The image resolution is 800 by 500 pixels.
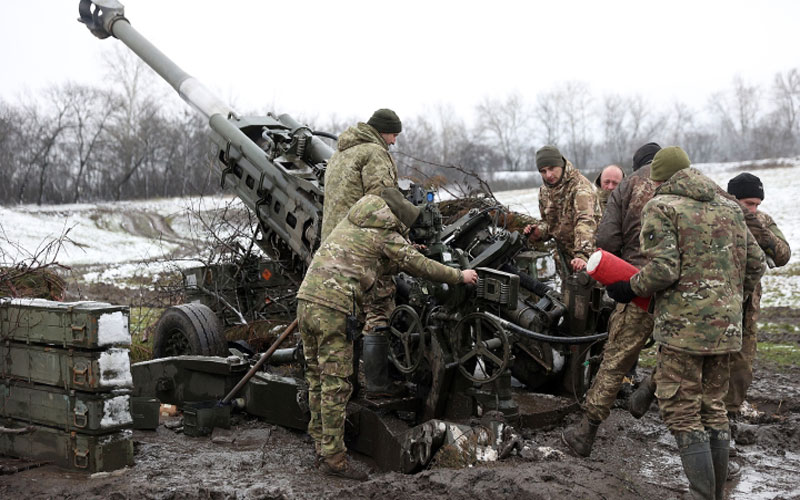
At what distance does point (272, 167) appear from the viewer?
778cm

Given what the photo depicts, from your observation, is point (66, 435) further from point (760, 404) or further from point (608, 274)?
point (760, 404)

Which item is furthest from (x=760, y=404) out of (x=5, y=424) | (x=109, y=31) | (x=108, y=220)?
(x=108, y=220)

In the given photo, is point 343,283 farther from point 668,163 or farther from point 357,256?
point 668,163

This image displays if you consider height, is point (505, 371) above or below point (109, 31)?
below

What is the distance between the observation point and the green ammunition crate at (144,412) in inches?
243

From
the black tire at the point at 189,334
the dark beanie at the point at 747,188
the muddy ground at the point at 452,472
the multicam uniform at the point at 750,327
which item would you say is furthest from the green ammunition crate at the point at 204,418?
the dark beanie at the point at 747,188

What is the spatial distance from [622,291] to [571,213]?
2.27m

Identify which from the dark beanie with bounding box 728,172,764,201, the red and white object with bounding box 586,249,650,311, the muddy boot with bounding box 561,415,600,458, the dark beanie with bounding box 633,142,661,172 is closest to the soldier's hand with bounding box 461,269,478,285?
the red and white object with bounding box 586,249,650,311

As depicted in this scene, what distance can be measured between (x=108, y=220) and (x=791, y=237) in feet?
99.3

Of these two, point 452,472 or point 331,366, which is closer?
point 452,472

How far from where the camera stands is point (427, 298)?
18.8 ft

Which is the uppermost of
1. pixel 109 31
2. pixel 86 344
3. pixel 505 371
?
pixel 109 31

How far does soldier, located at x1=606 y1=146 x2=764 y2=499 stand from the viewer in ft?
13.7

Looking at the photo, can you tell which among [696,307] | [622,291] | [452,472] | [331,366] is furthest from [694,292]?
[331,366]
